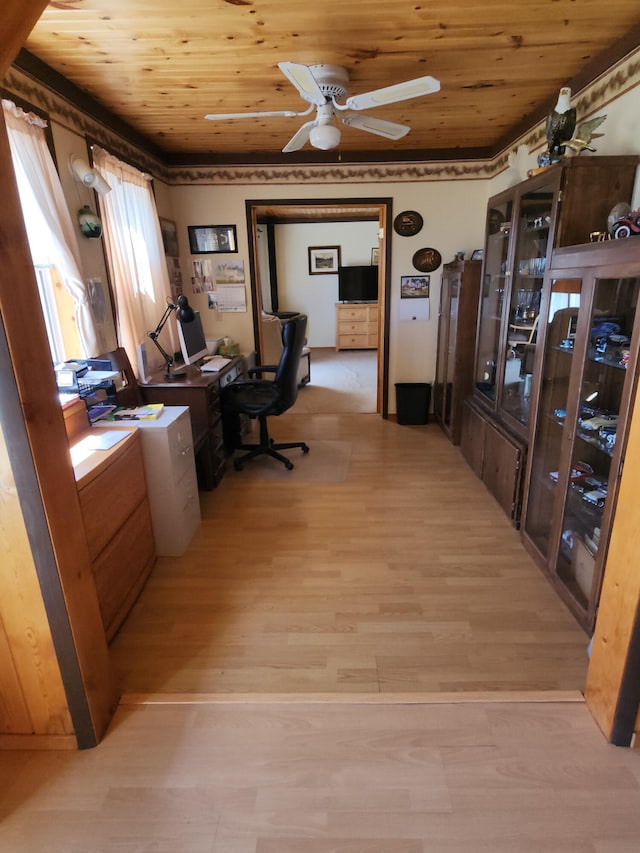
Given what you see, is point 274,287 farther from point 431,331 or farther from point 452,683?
point 452,683

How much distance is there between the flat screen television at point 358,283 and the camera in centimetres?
815

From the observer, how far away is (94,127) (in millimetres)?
2836

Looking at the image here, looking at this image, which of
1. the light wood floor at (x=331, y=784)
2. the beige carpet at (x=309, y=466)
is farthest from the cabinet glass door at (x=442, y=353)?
the light wood floor at (x=331, y=784)

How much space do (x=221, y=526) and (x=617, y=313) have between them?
231 cm

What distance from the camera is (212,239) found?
4.41m

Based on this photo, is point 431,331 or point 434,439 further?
point 431,331

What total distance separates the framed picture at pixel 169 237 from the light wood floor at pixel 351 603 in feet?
7.73

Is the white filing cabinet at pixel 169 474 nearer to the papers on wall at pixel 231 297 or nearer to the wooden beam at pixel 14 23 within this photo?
the wooden beam at pixel 14 23

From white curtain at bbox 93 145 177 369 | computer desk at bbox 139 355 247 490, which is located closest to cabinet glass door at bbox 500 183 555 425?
computer desk at bbox 139 355 247 490

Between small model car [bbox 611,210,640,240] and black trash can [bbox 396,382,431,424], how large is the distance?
2719mm

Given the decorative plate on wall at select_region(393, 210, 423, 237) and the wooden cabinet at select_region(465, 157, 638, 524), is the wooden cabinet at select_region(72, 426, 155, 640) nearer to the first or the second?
the wooden cabinet at select_region(465, 157, 638, 524)

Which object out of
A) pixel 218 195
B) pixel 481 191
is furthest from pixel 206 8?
pixel 481 191

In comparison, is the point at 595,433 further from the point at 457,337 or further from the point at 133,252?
the point at 133,252

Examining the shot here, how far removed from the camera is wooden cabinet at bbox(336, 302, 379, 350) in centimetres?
830
